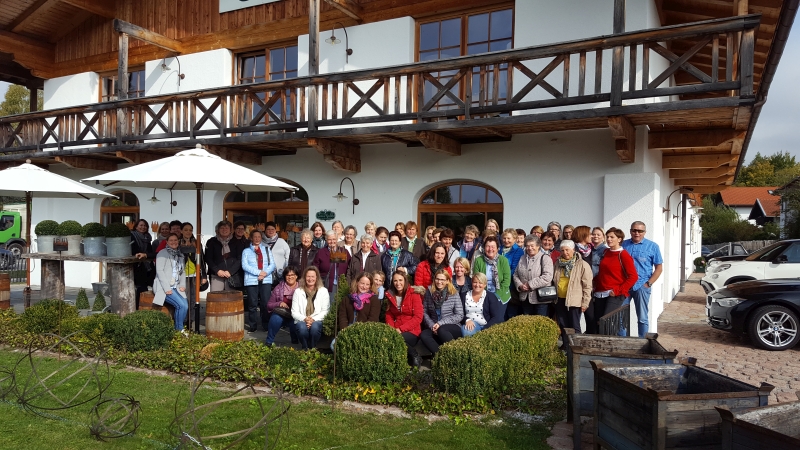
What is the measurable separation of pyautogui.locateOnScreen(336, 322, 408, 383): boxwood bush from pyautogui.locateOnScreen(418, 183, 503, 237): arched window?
544 centimetres

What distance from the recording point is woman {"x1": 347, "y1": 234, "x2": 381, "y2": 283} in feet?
28.3

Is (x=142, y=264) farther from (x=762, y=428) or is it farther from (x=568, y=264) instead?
(x=762, y=428)

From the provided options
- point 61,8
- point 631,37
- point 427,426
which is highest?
point 61,8

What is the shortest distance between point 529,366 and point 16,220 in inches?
1192

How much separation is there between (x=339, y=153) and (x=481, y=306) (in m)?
5.03

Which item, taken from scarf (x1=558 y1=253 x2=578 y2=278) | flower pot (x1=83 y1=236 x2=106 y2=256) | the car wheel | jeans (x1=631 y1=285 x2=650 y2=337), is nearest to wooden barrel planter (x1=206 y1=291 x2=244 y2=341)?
flower pot (x1=83 y1=236 x2=106 y2=256)

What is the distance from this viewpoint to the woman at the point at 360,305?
7387 millimetres

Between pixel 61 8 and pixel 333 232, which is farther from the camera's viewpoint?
pixel 61 8

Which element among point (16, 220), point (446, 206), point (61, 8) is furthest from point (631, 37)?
point (16, 220)

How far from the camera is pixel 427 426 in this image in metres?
5.29

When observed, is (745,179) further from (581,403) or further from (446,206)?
(581,403)

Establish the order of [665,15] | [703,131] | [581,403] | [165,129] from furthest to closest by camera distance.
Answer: [165,129], [665,15], [703,131], [581,403]

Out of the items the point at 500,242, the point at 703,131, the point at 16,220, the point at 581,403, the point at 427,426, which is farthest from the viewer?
the point at 16,220

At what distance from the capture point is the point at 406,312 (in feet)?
24.1
